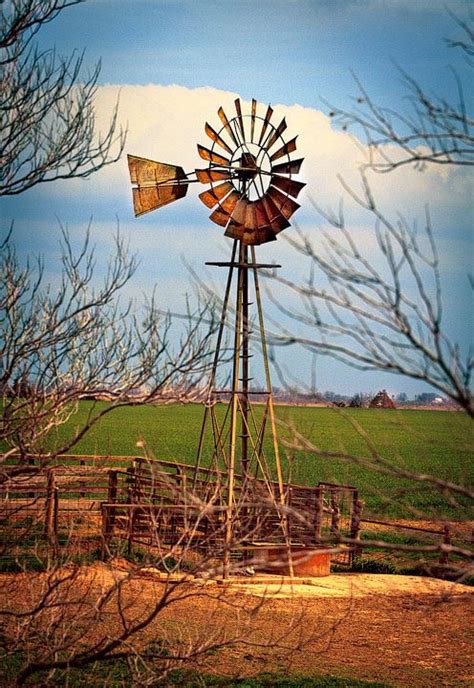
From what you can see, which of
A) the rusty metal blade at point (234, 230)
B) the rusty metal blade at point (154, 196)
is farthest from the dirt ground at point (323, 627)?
the rusty metal blade at point (154, 196)

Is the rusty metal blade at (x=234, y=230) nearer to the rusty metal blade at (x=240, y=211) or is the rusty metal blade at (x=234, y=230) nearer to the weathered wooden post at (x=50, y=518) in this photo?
the rusty metal blade at (x=240, y=211)

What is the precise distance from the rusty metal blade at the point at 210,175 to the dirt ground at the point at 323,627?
18.7 feet

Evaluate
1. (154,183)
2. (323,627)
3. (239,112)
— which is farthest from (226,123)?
(323,627)

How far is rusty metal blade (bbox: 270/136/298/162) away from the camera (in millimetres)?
15680

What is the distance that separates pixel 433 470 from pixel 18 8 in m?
30.3

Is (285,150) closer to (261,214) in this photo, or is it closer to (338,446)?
(261,214)

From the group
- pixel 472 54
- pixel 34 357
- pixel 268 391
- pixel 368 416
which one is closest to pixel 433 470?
pixel 268 391

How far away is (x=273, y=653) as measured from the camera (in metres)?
11.8

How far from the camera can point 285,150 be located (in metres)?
15.7

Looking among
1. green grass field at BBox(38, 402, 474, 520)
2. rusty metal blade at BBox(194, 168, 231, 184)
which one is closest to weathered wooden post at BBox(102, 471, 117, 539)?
green grass field at BBox(38, 402, 474, 520)

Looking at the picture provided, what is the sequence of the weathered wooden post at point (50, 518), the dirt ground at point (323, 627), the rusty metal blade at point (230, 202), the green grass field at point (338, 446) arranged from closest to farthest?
the weathered wooden post at point (50, 518), the dirt ground at point (323, 627), the rusty metal blade at point (230, 202), the green grass field at point (338, 446)

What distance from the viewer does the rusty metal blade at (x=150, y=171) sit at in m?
15.1

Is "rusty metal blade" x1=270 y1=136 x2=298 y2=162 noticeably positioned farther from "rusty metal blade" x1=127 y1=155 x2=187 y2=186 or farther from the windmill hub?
"rusty metal blade" x1=127 y1=155 x2=187 y2=186

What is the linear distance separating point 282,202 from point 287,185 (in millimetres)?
262
